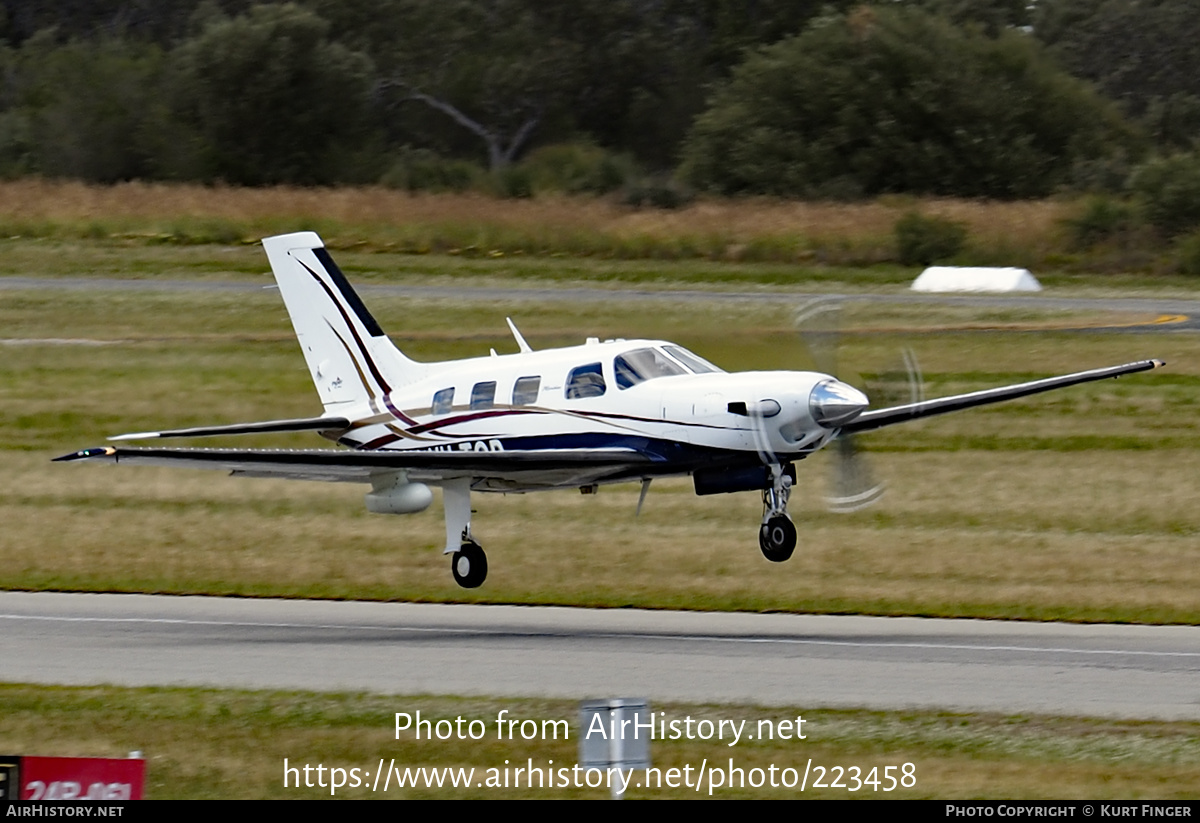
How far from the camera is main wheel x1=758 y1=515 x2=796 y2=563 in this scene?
18094 mm

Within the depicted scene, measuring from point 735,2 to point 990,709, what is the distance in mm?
59336

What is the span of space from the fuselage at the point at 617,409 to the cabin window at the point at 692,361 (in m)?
0.01

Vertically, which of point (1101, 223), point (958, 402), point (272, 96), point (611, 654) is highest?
point (272, 96)

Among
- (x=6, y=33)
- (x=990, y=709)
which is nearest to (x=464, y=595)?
(x=990, y=709)

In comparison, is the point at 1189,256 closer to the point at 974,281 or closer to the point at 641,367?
the point at 974,281

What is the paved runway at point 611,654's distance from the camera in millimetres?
15570

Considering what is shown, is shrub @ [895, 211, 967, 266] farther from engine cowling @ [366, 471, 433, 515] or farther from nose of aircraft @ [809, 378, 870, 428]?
nose of aircraft @ [809, 378, 870, 428]

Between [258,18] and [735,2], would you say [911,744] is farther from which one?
[735,2]

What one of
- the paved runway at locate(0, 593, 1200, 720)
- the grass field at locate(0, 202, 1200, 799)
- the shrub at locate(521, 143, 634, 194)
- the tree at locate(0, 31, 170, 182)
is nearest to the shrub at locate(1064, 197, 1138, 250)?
the grass field at locate(0, 202, 1200, 799)

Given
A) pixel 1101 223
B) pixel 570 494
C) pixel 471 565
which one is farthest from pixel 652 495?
pixel 1101 223

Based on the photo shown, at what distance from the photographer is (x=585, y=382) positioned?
19453mm

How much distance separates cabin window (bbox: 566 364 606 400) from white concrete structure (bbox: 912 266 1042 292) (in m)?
25.5

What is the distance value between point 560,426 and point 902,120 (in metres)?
38.6

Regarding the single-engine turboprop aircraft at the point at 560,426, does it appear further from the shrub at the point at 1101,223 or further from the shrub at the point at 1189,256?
the shrub at the point at 1101,223
